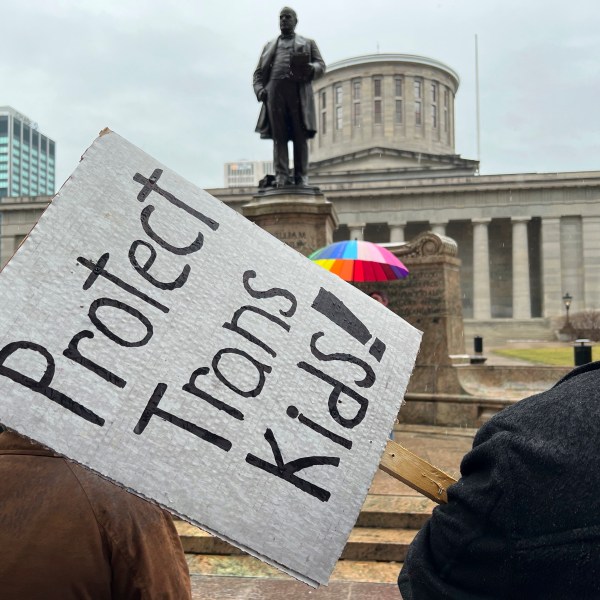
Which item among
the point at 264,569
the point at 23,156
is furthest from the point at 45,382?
the point at 23,156

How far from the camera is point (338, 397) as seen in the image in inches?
59.4

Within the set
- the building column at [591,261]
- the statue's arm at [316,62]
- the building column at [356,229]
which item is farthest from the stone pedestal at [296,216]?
the building column at [591,261]

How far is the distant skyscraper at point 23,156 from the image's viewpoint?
411 feet

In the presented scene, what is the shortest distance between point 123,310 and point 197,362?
0.65 feet

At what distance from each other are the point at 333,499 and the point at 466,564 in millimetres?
377

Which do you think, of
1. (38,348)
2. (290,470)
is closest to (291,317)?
(290,470)

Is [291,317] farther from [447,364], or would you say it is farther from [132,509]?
[447,364]

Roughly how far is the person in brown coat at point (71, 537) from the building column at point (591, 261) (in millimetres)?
55204

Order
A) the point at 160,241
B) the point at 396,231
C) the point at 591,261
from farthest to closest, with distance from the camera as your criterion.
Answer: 1. the point at 591,261
2. the point at 396,231
3. the point at 160,241

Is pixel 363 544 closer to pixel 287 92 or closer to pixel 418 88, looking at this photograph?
pixel 287 92

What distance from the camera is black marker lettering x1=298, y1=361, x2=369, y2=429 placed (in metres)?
1.49

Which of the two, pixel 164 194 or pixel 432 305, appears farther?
pixel 432 305

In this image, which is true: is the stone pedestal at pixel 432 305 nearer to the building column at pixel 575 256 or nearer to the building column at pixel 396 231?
the building column at pixel 396 231

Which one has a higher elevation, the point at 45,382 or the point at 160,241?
the point at 160,241
